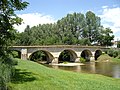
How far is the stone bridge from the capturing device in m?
63.6

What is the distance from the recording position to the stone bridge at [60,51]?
63.6 meters

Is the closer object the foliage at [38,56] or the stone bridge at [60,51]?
the stone bridge at [60,51]

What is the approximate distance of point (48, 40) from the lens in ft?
288

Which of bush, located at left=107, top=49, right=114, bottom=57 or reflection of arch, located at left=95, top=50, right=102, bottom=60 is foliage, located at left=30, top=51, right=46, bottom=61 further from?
bush, located at left=107, top=49, right=114, bottom=57

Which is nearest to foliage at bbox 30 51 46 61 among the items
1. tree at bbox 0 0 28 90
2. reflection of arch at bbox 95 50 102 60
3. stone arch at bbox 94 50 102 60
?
stone arch at bbox 94 50 102 60

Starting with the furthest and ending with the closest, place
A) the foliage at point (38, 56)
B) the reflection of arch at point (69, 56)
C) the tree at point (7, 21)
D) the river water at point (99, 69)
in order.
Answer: the foliage at point (38, 56) < the reflection of arch at point (69, 56) < the river water at point (99, 69) < the tree at point (7, 21)

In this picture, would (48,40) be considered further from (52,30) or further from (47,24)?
(47,24)

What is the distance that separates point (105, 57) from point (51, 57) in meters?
18.5

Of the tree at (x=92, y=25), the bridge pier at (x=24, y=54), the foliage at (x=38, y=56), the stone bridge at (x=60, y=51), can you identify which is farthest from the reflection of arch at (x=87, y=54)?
the bridge pier at (x=24, y=54)

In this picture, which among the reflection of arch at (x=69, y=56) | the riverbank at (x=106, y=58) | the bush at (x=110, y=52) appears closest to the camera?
the riverbank at (x=106, y=58)

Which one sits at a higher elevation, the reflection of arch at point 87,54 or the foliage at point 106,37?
the foliage at point 106,37

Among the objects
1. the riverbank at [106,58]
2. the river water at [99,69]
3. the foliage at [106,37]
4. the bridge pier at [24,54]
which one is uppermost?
the foliage at [106,37]

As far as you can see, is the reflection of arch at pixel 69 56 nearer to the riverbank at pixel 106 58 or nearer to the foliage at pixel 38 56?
the foliage at pixel 38 56

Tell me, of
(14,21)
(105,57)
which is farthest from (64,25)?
(14,21)
